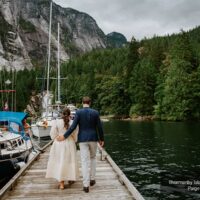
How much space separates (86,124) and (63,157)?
4.14 ft

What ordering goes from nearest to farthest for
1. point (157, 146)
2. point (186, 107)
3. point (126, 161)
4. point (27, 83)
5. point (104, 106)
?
point (126, 161) → point (157, 146) → point (186, 107) → point (104, 106) → point (27, 83)

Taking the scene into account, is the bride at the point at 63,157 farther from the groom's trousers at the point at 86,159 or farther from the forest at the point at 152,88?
the forest at the point at 152,88

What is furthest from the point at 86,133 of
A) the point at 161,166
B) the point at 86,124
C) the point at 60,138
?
the point at 161,166

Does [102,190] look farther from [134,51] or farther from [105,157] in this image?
[134,51]

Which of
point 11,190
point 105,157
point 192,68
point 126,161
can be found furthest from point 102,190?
point 192,68

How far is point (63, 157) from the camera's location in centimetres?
1060

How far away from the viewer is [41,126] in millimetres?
39531

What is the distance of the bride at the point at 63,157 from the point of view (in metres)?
10.6

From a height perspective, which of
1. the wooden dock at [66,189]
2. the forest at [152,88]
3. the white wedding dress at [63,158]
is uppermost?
the forest at [152,88]

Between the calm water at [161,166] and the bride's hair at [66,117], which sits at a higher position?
the bride's hair at [66,117]

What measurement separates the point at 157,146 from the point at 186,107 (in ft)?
155

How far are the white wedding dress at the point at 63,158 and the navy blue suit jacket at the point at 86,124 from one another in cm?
50

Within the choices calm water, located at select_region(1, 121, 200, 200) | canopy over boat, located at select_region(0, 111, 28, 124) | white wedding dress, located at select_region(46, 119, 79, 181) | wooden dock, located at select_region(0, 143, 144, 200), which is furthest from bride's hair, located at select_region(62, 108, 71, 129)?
canopy over boat, located at select_region(0, 111, 28, 124)

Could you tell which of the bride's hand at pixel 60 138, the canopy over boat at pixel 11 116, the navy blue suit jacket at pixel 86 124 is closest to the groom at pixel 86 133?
the navy blue suit jacket at pixel 86 124
